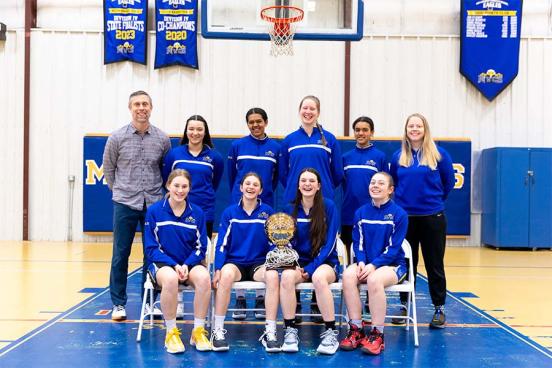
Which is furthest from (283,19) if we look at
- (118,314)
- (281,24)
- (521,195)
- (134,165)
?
(521,195)

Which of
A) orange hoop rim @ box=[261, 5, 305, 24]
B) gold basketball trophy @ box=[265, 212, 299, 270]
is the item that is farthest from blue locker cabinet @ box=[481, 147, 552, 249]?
gold basketball trophy @ box=[265, 212, 299, 270]

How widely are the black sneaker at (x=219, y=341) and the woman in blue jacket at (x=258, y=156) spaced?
4.06ft

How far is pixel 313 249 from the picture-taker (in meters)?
4.04

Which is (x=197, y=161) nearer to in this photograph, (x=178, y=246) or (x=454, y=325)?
(x=178, y=246)

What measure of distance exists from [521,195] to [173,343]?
24.5 feet

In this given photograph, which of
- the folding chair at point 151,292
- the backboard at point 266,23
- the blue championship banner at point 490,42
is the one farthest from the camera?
the blue championship banner at point 490,42

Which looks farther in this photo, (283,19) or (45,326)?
(283,19)

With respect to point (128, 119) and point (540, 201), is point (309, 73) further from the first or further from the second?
point (540, 201)

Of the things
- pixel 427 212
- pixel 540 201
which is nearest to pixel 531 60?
pixel 540 201

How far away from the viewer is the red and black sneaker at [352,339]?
149 inches

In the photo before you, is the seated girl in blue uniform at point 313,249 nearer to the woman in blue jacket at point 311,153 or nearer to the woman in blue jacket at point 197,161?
the woman in blue jacket at point 311,153

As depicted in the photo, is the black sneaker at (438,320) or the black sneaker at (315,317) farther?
the black sneaker at (315,317)

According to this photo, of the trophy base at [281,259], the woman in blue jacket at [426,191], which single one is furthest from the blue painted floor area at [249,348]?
the trophy base at [281,259]

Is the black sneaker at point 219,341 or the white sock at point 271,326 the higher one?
the white sock at point 271,326
